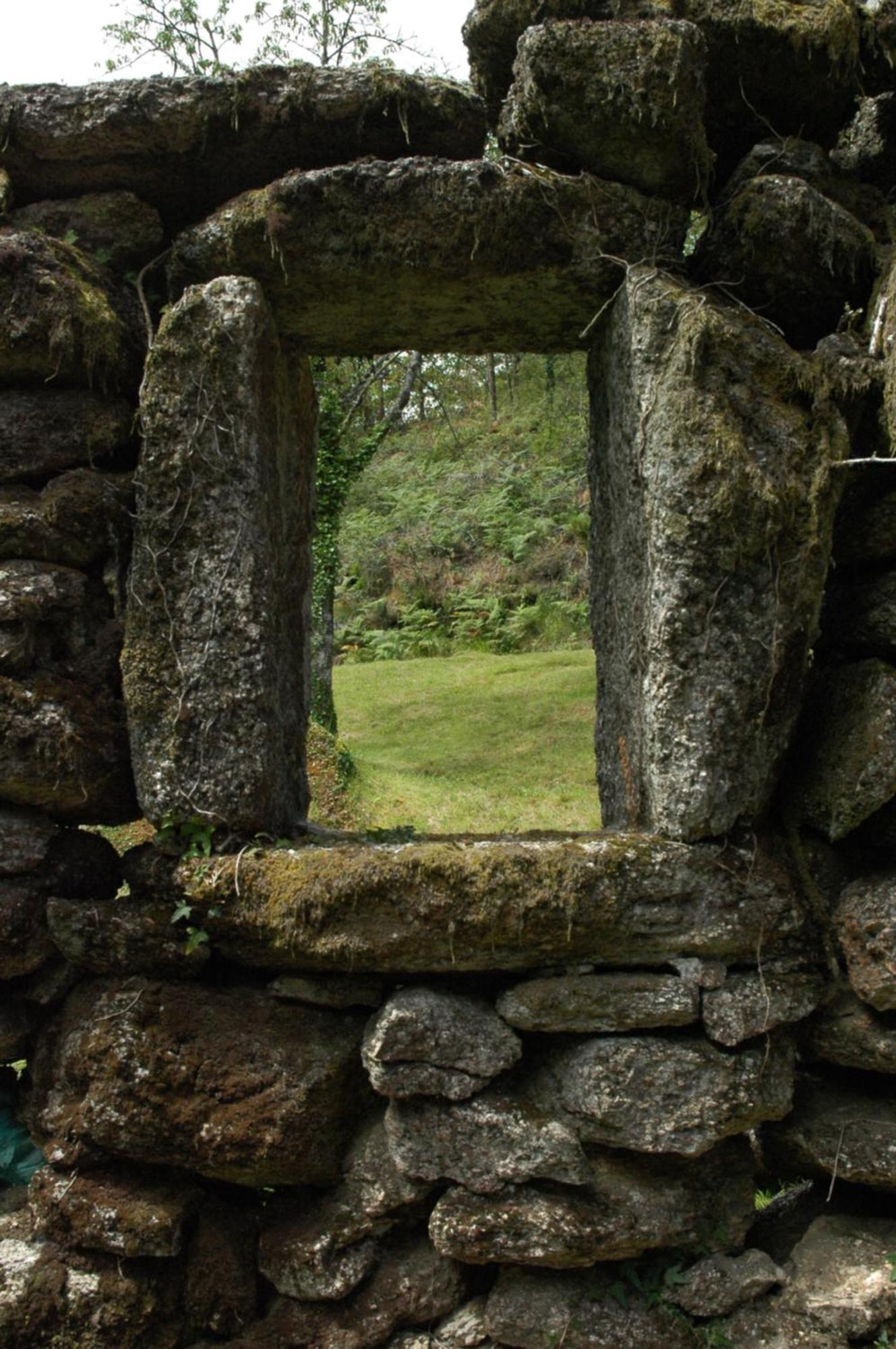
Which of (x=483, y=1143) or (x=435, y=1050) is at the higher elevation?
(x=435, y=1050)

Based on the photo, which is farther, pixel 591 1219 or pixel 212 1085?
pixel 212 1085

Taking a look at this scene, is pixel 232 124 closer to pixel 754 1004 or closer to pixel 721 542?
pixel 721 542

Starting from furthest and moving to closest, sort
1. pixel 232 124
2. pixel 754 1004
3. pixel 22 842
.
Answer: pixel 232 124, pixel 22 842, pixel 754 1004

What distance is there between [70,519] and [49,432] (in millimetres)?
363

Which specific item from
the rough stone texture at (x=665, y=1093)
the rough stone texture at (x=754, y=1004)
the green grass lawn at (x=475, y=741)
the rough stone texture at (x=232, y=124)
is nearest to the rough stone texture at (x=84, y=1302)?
the rough stone texture at (x=665, y=1093)

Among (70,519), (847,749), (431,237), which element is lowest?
(847,749)

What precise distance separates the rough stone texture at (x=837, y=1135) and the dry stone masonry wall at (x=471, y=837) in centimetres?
2

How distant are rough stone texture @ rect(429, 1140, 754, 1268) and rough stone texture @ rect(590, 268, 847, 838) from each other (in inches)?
41.9

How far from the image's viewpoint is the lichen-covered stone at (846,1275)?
313cm

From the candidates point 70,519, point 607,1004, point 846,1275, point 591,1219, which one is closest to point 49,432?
point 70,519

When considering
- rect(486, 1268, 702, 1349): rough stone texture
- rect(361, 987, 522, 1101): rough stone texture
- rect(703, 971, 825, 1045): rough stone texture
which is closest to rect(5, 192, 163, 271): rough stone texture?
rect(361, 987, 522, 1101): rough stone texture

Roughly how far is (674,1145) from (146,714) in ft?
7.09

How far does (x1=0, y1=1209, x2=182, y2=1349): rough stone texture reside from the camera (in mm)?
3328

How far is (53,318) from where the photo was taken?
363 cm
